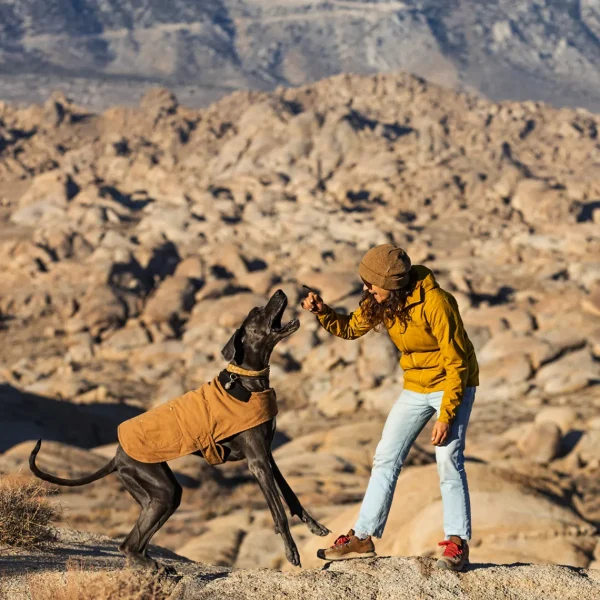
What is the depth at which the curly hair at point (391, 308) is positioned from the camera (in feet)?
15.1

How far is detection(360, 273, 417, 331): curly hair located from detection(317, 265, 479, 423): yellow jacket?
0.02 metres

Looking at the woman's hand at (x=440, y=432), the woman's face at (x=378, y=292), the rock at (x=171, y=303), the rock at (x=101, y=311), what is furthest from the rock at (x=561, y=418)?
the rock at (x=101, y=311)

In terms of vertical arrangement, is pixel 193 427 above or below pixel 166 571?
above

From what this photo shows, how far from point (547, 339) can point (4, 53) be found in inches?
7916

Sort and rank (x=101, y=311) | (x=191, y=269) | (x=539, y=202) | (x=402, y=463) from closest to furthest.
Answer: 1. (x=402, y=463)
2. (x=101, y=311)
3. (x=191, y=269)
4. (x=539, y=202)

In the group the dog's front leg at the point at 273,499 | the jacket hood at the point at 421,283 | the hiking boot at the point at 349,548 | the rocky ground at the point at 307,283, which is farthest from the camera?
the rocky ground at the point at 307,283

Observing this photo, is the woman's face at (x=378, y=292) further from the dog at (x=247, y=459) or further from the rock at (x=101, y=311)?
the rock at (x=101, y=311)

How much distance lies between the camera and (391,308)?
4625 mm

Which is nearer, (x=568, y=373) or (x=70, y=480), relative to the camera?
(x=70, y=480)

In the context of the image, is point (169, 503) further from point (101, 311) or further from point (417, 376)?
point (101, 311)

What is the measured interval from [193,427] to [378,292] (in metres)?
1.32

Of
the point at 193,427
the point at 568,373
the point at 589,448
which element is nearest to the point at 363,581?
the point at 193,427

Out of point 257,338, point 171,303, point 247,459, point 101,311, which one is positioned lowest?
point 101,311

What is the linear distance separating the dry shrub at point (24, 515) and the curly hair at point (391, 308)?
282 cm
